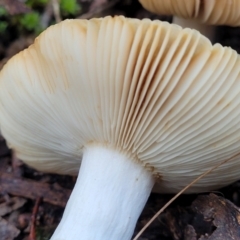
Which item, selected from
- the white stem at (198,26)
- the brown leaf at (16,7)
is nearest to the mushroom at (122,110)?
the white stem at (198,26)

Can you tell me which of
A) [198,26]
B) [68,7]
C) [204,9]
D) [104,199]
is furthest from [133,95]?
[68,7]

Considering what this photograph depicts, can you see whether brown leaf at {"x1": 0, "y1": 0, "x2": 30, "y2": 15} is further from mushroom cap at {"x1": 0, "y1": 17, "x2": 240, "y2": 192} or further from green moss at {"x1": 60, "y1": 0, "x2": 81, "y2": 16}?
mushroom cap at {"x1": 0, "y1": 17, "x2": 240, "y2": 192}

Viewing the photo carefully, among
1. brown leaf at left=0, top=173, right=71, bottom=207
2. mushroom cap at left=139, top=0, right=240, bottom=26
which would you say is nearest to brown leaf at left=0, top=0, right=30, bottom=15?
mushroom cap at left=139, top=0, right=240, bottom=26

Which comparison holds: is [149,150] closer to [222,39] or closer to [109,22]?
[109,22]

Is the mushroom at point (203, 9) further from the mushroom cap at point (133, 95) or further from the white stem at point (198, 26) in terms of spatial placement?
the mushroom cap at point (133, 95)

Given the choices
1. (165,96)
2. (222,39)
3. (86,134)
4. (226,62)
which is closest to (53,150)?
(86,134)

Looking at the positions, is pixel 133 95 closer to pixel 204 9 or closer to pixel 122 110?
pixel 122 110
